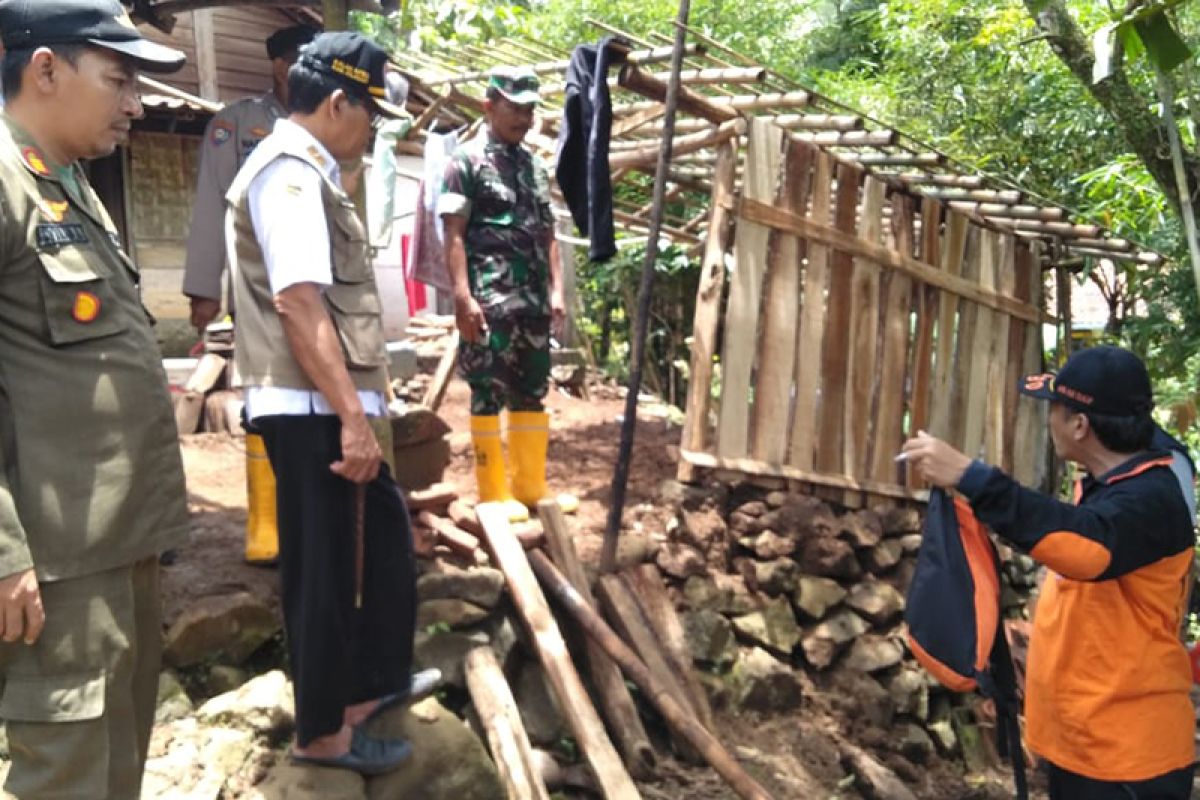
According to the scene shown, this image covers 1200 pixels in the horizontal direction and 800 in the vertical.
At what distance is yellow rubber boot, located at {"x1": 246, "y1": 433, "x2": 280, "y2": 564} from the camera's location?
3.97 metres

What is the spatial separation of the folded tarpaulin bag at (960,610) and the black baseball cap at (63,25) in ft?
7.71

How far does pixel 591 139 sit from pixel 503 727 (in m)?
2.54

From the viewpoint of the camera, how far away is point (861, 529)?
589 cm

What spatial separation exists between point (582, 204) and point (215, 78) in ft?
20.1

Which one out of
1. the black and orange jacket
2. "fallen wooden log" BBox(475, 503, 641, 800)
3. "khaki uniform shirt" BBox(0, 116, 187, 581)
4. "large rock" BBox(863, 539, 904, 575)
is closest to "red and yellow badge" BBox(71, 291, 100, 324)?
"khaki uniform shirt" BBox(0, 116, 187, 581)

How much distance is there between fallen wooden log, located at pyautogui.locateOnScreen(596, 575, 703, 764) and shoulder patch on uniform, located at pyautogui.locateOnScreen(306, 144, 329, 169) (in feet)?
7.90

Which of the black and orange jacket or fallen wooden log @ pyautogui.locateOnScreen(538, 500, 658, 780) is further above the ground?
the black and orange jacket

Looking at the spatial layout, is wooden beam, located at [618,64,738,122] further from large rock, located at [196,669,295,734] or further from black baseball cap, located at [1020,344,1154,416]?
large rock, located at [196,669,295,734]

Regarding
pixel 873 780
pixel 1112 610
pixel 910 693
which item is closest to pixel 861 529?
pixel 910 693

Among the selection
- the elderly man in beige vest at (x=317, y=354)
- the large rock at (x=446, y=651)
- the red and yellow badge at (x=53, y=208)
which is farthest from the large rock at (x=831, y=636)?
the red and yellow badge at (x=53, y=208)

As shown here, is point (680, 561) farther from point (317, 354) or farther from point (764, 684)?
point (317, 354)

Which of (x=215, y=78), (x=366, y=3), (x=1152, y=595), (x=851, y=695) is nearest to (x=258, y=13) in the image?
(x=215, y=78)

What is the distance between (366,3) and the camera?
508 cm

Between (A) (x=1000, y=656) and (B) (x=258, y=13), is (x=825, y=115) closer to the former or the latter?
(A) (x=1000, y=656)
